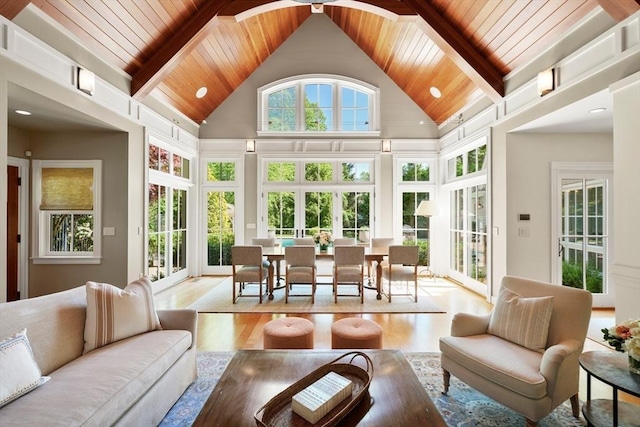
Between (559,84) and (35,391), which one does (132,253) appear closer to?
(35,391)

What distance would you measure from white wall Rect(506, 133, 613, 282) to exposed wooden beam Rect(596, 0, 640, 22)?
5.73 ft

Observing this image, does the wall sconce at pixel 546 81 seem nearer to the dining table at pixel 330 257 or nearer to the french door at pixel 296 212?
the dining table at pixel 330 257

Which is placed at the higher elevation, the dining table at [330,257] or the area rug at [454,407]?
the dining table at [330,257]

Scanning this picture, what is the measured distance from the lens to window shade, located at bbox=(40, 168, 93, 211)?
13.7 feet

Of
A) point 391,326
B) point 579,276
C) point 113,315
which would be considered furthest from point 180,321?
point 579,276

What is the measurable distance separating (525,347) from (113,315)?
9.12 feet

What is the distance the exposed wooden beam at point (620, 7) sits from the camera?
2.45m

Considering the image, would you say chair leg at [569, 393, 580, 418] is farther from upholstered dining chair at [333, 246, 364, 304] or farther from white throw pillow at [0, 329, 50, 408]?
white throw pillow at [0, 329, 50, 408]

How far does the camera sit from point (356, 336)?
8.25 feet

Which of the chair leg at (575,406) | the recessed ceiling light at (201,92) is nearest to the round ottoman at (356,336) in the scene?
the chair leg at (575,406)

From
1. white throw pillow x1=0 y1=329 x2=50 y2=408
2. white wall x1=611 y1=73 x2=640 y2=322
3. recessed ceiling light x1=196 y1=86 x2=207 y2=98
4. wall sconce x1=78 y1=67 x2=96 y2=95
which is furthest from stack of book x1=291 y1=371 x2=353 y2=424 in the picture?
recessed ceiling light x1=196 y1=86 x2=207 y2=98

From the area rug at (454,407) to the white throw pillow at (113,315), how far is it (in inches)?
23.0

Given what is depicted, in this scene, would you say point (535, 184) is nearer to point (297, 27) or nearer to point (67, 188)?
point (297, 27)

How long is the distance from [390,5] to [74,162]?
4686 millimetres
